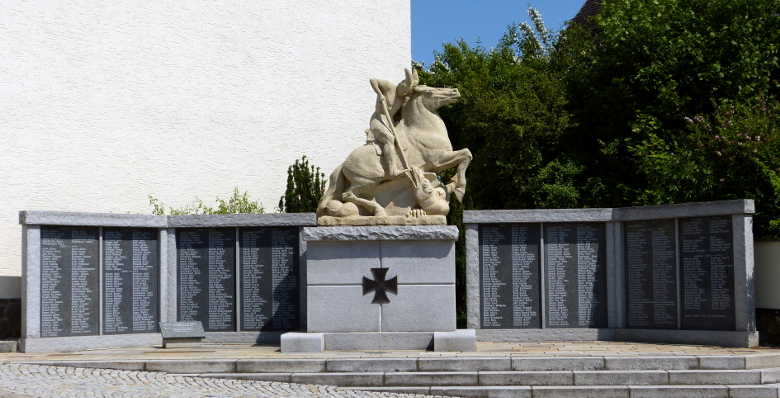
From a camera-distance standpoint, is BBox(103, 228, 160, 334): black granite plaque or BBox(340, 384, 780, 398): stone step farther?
BBox(103, 228, 160, 334): black granite plaque

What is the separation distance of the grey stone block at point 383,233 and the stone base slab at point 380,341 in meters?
1.27

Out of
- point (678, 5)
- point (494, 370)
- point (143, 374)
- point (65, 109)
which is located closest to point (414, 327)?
point (494, 370)

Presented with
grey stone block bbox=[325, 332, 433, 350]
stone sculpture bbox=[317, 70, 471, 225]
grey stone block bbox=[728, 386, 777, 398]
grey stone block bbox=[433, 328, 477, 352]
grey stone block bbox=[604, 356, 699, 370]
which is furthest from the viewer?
stone sculpture bbox=[317, 70, 471, 225]

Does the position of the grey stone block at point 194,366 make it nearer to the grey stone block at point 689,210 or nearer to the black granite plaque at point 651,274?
the black granite plaque at point 651,274

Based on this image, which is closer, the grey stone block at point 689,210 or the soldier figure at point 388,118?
the grey stone block at point 689,210

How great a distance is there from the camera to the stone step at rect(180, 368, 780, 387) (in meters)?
9.66

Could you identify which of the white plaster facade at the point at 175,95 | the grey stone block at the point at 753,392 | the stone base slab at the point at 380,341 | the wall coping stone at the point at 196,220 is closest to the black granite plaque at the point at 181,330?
the wall coping stone at the point at 196,220

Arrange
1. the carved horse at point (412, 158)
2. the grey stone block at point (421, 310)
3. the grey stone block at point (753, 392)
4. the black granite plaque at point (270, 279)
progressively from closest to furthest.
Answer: the grey stone block at point (753, 392) < the grey stone block at point (421, 310) < the carved horse at point (412, 158) < the black granite plaque at point (270, 279)

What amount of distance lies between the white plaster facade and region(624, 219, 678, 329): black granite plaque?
10.1m

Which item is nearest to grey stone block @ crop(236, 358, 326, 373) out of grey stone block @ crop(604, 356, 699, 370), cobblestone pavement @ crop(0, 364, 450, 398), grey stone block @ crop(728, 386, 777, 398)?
cobblestone pavement @ crop(0, 364, 450, 398)

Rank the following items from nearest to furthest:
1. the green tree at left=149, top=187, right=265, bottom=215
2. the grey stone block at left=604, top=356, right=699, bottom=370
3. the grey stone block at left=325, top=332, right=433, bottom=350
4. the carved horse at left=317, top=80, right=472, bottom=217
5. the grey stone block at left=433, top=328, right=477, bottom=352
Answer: the grey stone block at left=604, top=356, right=699, bottom=370 < the grey stone block at left=433, top=328, right=477, bottom=352 < the grey stone block at left=325, top=332, right=433, bottom=350 < the carved horse at left=317, top=80, right=472, bottom=217 < the green tree at left=149, top=187, right=265, bottom=215

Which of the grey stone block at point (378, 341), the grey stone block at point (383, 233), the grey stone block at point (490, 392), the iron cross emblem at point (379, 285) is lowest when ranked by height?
the grey stone block at point (490, 392)

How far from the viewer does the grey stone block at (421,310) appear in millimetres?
11484

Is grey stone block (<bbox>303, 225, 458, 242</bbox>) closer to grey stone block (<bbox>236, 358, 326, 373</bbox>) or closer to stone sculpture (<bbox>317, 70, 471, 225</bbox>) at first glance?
stone sculpture (<bbox>317, 70, 471, 225</bbox>)
